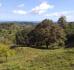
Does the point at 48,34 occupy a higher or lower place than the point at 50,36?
higher

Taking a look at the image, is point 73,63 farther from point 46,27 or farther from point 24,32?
point 24,32

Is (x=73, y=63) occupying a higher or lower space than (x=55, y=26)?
lower

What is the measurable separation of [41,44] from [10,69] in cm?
4945

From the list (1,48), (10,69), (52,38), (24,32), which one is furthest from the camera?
(24,32)

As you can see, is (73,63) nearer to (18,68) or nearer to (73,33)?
(18,68)

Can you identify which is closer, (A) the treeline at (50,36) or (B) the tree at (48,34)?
(B) the tree at (48,34)

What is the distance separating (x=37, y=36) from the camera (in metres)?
74.9

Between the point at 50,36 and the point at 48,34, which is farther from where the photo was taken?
the point at 48,34

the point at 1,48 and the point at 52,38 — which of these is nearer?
the point at 1,48

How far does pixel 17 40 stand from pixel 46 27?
2539cm

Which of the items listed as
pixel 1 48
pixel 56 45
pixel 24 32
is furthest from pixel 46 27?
pixel 1 48

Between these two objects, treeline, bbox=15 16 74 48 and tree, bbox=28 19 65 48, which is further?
treeline, bbox=15 16 74 48

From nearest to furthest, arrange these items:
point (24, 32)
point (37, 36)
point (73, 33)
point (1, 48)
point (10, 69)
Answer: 1. point (10, 69)
2. point (1, 48)
3. point (37, 36)
4. point (73, 33)
5. point (24, 32)

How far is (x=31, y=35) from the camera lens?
8169cm
